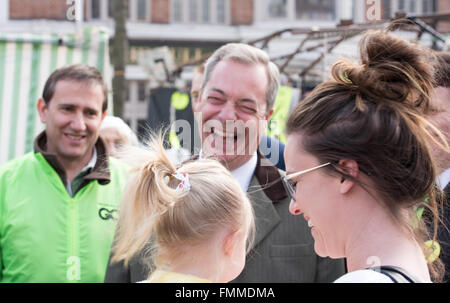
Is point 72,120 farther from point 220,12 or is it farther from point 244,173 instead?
point 220,12

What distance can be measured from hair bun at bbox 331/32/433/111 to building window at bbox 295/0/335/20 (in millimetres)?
16108

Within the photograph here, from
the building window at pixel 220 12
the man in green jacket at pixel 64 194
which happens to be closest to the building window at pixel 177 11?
the building window at pixel 220 12

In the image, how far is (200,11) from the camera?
1650 centimetres

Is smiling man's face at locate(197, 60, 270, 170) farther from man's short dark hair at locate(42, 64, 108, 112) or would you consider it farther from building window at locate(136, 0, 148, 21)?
building window at locate(136, 0, 148, 21)

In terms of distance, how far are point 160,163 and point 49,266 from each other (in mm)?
1077

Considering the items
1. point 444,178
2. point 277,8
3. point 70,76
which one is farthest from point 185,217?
point 277,8

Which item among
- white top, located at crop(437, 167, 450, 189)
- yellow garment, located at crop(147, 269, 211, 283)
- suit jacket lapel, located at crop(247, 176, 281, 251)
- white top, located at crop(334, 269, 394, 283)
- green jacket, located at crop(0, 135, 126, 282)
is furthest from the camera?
green jacket, located at crop(0, 135, 126, 282)

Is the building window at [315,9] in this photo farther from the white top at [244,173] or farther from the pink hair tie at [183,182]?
Answer: the pink hair tie at [183,182]

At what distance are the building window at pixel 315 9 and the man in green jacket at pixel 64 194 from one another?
1471 cm

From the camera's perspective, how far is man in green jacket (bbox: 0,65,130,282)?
103 inches

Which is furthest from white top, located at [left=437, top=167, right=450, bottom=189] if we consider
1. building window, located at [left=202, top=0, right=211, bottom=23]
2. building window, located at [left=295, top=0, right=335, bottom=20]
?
building window, located at [left=295, top=0, right=335, bottom=20]

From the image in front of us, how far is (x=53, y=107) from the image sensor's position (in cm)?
300

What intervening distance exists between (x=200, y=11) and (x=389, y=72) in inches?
618

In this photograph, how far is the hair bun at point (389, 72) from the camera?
1354 mm
